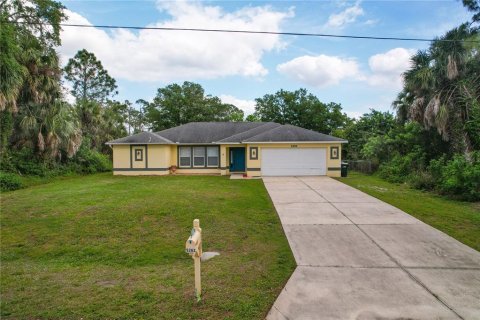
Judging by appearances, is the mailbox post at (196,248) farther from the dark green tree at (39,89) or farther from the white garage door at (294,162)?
the white garage door at (294,162)

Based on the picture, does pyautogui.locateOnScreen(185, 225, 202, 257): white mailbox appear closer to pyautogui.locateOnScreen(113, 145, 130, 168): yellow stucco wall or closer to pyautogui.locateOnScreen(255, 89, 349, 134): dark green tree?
pyautogui.locateOnScreen(113, 145, 130, 168): yellow stucco wall

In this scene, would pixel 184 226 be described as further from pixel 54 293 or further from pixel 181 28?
pixel 181 28

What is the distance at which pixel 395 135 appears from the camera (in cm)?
1881

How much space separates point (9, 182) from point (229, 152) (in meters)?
12.3

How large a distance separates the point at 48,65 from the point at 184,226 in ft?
45.4

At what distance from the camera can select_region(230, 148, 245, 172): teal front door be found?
20.3 m

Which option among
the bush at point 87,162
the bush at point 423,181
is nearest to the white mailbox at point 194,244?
the bush at point 423,181

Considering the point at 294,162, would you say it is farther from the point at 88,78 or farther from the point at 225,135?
the point at 88,78

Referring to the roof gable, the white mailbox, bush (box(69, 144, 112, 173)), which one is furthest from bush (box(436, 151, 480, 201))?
bush (box(69, 144, 112, 173))

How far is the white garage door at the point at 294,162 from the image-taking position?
18266mm

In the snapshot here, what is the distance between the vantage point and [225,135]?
71.8ft

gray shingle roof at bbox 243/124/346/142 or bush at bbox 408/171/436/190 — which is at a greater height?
gray shingle roof at bbox 243/124/346/142

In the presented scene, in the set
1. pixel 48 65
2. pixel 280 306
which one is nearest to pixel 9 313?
pixel 280 306

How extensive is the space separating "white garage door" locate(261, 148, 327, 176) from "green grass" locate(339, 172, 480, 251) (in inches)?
213
